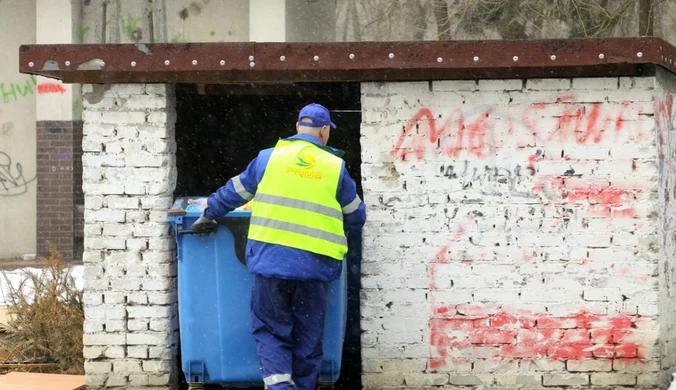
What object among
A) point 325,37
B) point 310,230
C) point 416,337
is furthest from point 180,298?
point 325,37

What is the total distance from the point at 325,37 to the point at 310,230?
1157cm

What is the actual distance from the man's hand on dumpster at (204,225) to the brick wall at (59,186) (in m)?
9.92

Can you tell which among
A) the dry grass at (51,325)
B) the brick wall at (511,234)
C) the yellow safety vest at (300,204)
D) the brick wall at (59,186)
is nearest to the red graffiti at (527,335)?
the brick wall at (511,234)

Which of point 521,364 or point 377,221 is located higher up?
point 377,221

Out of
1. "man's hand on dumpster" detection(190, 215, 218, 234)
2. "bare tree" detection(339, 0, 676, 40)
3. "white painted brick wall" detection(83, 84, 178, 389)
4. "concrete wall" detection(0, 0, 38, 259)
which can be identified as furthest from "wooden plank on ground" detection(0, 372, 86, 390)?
"concrete wall" detection(0, 0, 38, 259)

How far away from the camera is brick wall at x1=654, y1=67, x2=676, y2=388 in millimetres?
6371

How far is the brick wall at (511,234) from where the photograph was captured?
626 cm

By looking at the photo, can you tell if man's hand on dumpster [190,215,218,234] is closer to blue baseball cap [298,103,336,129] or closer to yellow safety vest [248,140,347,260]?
yellow safety vest [248,140,347,260]

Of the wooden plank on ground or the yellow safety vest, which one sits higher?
the yellow safety vest

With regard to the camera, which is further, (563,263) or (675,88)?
(675,88)

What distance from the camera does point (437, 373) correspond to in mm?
6375

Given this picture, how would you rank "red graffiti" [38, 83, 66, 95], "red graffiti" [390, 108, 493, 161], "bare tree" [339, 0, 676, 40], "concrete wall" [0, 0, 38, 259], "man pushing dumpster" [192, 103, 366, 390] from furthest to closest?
"concrete wall" [0, 0, 38, 259], "red graffiti" [38, 83, 66, 95], "bare tree" [339, 0, 676, 40], "red graffiti" [390, 108, 493, 161], "man pushing dumpster" [192, 103, 366, 390]

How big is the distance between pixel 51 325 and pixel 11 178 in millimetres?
9128

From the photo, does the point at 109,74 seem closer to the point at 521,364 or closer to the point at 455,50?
the point at 455,50
